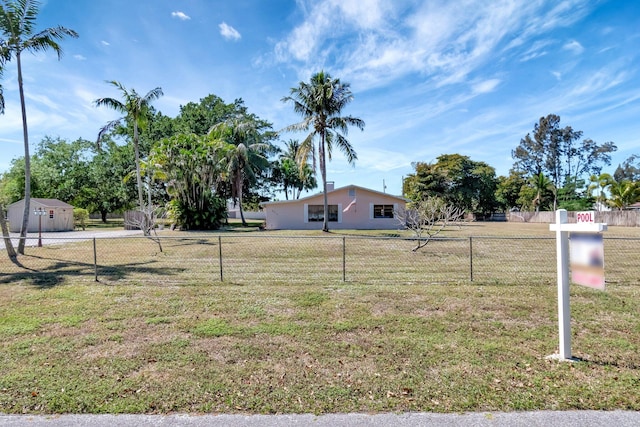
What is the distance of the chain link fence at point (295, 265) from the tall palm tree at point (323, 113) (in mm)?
9436

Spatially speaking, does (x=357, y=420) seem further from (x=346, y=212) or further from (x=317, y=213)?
(x=317, y=213)

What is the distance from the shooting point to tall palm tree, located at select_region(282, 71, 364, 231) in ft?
65.1

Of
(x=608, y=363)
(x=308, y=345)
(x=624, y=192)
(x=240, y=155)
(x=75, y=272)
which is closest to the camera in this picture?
(x=608, y=363)

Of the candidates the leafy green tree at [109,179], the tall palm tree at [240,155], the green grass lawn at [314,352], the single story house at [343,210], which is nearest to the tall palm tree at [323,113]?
the single story house at [343,210]

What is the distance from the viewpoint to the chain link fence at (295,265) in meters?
7.36

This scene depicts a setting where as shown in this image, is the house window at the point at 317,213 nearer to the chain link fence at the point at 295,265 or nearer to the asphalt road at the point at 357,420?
the chain link fence at the point at 295,265

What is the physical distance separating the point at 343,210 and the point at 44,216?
20.3 meters

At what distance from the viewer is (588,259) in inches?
130

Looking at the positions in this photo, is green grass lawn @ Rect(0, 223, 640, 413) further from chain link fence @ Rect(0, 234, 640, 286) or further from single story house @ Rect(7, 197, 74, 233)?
single story house @ Rect(7, 197, 74, 233)

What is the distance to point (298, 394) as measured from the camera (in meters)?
2.96

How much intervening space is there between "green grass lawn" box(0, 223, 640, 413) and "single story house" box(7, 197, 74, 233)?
65.1 feet

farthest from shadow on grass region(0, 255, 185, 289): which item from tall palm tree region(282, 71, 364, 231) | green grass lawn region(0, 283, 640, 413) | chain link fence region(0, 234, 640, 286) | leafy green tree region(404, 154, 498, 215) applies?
leafy green tree region(404, 154, 498, 215)

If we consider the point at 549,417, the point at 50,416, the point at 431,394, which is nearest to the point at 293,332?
the point at 431,394

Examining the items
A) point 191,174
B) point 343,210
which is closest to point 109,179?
point 191,174
